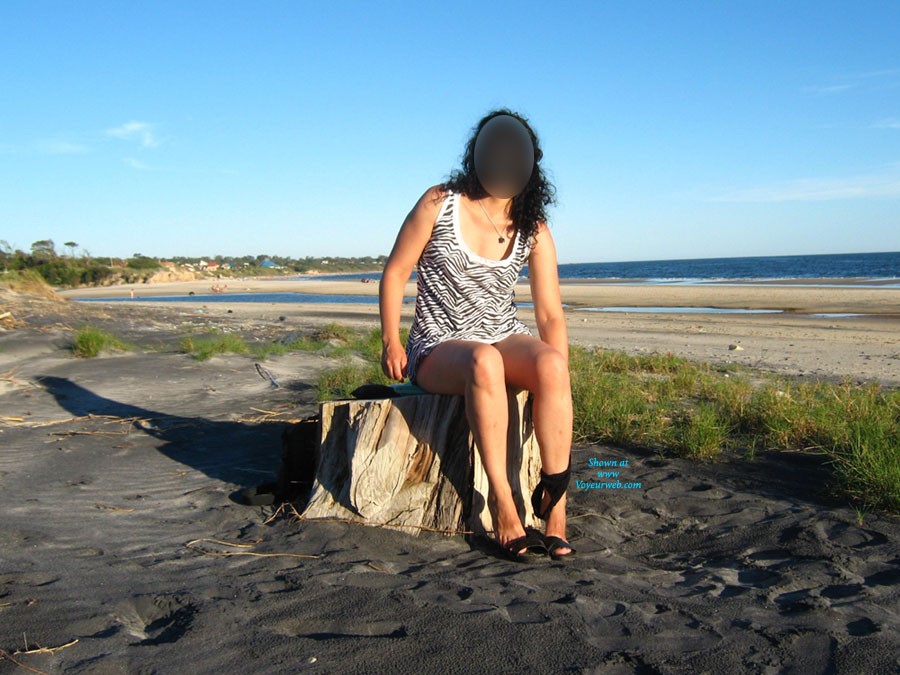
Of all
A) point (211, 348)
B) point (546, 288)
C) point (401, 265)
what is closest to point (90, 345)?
point (211, 348)

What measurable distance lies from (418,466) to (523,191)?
146 cm

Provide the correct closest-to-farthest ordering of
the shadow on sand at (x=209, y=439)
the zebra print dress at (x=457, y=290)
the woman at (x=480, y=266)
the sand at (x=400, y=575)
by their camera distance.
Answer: the sand at (x=400, y=575)
the woman at (x=480, y=266)
the zebra print dress at (x=457, y=290)
the shadow on sand at (x=209, y=439)

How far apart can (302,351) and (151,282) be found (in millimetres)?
44620

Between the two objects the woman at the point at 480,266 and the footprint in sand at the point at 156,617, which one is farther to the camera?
the woman at the point at 480,266

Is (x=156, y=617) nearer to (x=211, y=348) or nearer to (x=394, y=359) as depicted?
(x=394, y=359)

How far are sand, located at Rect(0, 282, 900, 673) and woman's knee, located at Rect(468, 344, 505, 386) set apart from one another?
0.74 meters

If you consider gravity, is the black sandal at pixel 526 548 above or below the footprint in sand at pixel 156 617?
below

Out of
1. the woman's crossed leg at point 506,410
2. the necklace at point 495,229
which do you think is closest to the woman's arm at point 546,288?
the necklace at point 495,229

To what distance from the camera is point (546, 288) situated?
3811mm

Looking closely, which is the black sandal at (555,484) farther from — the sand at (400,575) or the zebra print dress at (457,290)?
the zebra print dress at (457,290)

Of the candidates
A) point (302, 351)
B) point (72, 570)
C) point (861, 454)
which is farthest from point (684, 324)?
point (72, 570)

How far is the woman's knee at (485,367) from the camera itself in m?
3.16

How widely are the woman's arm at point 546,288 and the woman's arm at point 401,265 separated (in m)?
0.57

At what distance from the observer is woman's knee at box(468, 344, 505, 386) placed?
316 cm
